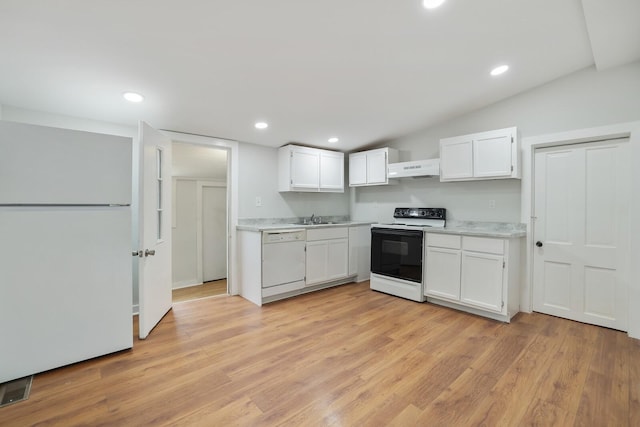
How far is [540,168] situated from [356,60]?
245cm

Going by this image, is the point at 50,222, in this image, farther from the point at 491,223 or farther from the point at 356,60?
the point at 491,223

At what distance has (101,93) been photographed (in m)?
2.36

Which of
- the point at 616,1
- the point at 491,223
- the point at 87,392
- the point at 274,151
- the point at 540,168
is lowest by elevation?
the point at 87,392

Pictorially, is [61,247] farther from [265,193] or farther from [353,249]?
[353,249]

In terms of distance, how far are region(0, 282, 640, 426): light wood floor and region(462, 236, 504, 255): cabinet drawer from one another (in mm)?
750

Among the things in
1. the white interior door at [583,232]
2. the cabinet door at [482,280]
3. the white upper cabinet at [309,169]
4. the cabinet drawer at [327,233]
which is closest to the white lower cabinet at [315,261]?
the cabinet drawer at [327,233]

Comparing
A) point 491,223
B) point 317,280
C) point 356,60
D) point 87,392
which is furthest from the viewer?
point 317,280

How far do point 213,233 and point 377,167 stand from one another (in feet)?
10.0

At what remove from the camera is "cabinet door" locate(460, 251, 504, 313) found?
288 centimetres

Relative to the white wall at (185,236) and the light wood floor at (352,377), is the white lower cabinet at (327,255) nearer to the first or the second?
the light wood floor at (352,377)

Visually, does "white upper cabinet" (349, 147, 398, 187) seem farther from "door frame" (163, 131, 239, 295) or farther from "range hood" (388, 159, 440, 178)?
"door frame" (163, 131, 239, 295)

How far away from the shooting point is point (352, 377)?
194 cm

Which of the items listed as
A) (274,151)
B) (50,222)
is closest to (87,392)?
(50,222)

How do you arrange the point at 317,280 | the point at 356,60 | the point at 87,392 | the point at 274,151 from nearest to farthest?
1. the point at 87,392
2. the point at 356,60
3. the point at 317,280
4. the point at 274,151
